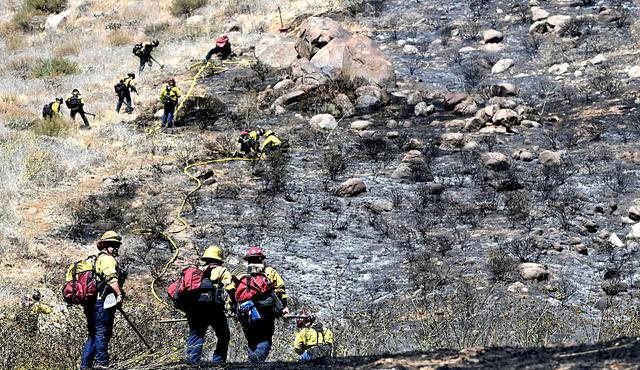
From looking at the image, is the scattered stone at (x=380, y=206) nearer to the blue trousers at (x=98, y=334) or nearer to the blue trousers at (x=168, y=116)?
the blue trousers at (x=168, y=116)

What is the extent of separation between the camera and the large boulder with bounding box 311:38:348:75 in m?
20.2

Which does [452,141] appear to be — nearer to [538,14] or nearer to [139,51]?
[538,14]

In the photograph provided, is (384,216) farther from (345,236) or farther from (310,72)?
(310,72)

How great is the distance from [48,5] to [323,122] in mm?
19048

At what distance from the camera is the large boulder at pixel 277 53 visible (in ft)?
72.4

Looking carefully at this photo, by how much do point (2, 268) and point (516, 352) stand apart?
813 cm

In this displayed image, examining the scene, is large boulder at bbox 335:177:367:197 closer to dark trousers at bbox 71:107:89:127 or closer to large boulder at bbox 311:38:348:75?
large boulder at bbox 311:38:348:75

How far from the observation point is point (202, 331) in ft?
23.9

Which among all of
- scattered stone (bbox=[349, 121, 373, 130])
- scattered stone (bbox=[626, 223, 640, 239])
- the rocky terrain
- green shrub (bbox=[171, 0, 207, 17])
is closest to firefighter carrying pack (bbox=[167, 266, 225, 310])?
the rocky terrain

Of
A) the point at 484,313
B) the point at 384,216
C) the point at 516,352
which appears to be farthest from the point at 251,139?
the point at 516,352

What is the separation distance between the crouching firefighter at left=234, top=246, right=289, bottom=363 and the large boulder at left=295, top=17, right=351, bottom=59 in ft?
48.0

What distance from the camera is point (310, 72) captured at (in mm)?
19984

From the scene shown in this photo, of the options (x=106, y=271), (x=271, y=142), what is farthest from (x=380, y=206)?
(x=106, y=271)

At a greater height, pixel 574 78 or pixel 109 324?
pixel 109 324
